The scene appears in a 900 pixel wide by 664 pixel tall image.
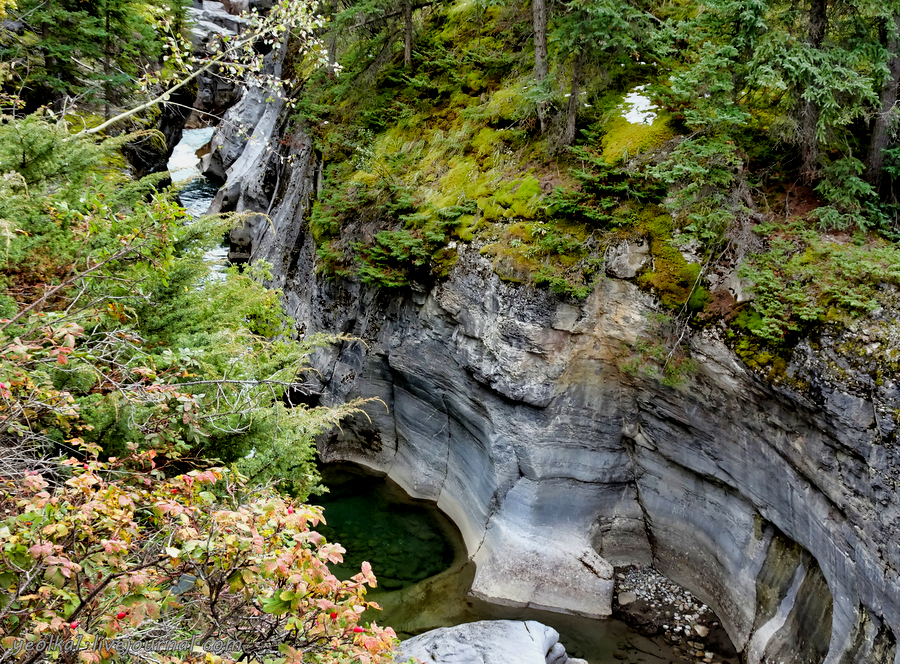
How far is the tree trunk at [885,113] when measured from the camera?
805cm

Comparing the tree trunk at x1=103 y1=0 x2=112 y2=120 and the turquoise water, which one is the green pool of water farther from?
the tree trunk at x1=103 y1=0 x2=112 y2=120

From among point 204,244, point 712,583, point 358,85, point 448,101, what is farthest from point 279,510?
point 358,85

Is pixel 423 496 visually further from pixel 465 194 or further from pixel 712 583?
pixel 465 194

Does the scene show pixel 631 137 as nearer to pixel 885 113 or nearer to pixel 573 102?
pixel 573 102

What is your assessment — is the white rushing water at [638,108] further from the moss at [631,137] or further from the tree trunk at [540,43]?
the tree trunk at [540,43]

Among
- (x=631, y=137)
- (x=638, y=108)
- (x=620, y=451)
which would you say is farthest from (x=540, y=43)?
(x=620, y=451)

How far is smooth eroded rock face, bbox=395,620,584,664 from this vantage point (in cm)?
762

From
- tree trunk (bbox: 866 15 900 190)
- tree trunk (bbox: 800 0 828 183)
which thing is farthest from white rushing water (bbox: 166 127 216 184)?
tree trunk (bbox: 866 15 900 190)

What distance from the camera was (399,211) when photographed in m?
13.5

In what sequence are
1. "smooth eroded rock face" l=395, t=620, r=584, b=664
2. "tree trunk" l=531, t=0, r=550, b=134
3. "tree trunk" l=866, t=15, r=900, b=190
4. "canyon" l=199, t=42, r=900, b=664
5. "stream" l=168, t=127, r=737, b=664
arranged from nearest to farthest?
"canyon" l=199, t=42, r=900, b=664 < "smooth eroded rock face" l=395, t=620, r=584, b=664 < "tree trunk" l=866, t=15, r=900, b=190 < "stream" l=168, t=127, r=737, b=664 < "tree trunk" l=531, t=0, r=550, b=134

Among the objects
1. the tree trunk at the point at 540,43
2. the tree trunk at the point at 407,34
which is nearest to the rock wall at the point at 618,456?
the tree trunk at the point at 540,43

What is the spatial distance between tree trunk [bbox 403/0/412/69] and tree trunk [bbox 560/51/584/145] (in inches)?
258

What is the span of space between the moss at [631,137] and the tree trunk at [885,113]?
10.7ft

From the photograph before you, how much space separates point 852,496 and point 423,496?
373 inches
